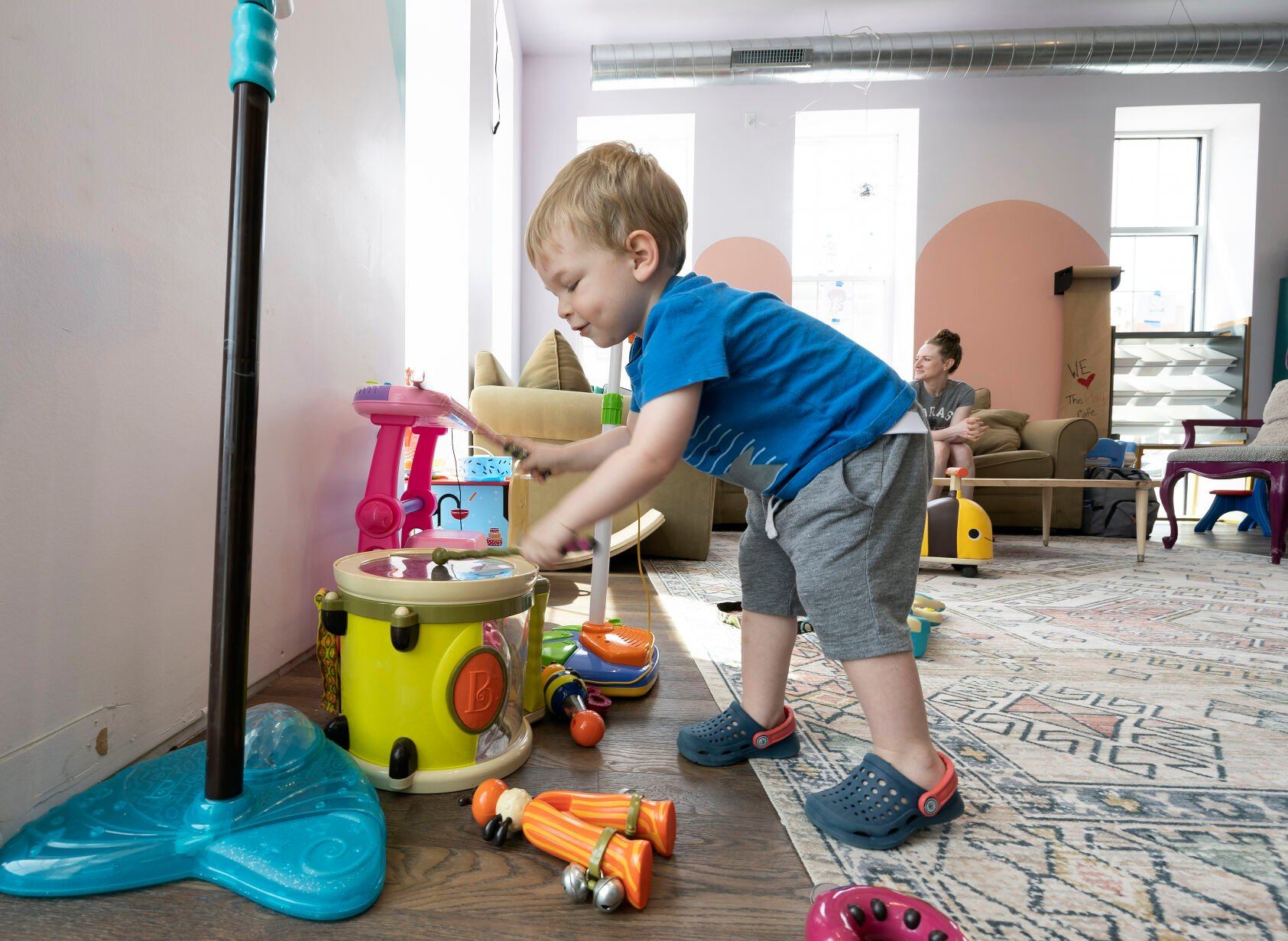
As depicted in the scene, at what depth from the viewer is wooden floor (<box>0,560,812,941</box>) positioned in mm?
571

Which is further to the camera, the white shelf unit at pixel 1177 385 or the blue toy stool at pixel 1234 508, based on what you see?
the white shelf unit at pixel 1177 385

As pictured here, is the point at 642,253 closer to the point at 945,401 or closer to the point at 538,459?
the point at 538,459

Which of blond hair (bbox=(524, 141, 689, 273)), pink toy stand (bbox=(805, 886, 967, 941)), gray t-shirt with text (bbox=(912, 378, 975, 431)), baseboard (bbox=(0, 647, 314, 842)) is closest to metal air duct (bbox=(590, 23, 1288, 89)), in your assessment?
→ gray t-shirt with text (bbox=(912, 378, 975, 431))

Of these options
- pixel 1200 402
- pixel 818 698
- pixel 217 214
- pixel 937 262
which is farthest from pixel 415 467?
pixel 1200 402

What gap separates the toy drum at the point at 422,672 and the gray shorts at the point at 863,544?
0.36 m

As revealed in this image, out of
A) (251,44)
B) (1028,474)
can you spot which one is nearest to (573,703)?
(251,44)

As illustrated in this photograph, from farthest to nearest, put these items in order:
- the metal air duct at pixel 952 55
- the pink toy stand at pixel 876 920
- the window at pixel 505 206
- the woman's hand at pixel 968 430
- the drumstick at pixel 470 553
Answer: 1. the metal air duct at pixel 952 55
2. the window at pixel 505 206
3. the woman's hand at pixel 968 430
4. the drumstick at pixel 470 553
5. the pink toy stand at pixel 876 920

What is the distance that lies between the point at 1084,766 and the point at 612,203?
94cm

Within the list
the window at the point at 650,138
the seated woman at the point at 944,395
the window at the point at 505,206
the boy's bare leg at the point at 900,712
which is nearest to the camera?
the boy's bare leg at the point at 900,712

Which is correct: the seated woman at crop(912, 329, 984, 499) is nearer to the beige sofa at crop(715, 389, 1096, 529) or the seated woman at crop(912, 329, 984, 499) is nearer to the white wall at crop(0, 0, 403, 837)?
the beige sofa at crop(715, 389, 1096, 529)

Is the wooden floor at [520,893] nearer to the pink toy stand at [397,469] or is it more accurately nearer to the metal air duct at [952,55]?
the pink toy stand at [397,469]

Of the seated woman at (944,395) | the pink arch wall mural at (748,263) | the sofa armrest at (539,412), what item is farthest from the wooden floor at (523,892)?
the pink arch wall mural at (748,263)

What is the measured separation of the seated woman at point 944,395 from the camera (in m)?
3.35

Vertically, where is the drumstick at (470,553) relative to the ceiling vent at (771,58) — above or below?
below
